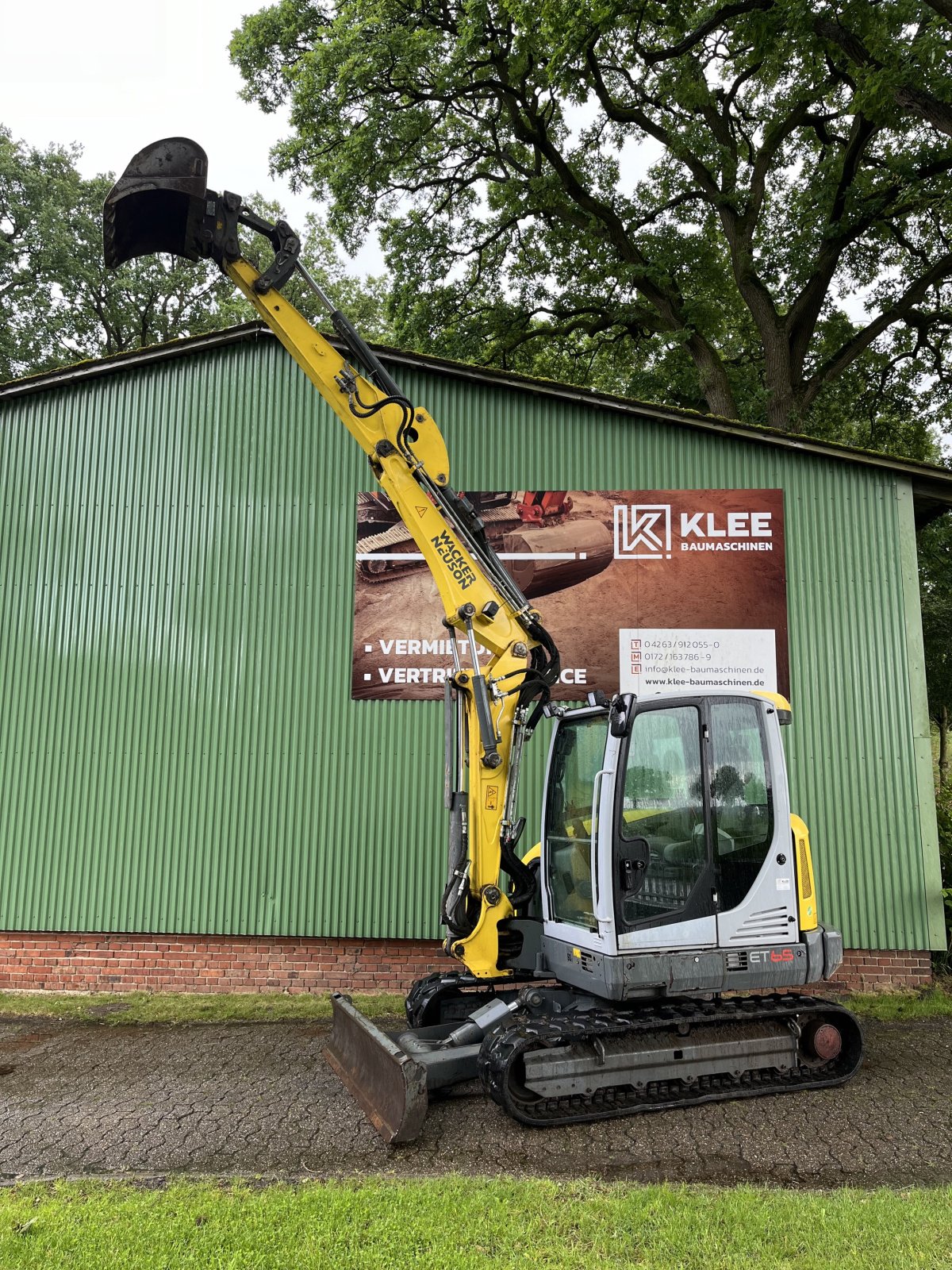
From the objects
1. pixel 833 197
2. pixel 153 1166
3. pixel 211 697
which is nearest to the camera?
pixel 153 1166

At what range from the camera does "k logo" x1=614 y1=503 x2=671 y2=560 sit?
9.12 m

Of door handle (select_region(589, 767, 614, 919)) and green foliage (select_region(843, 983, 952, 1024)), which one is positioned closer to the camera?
door handle (select_region(589, 767, 614, 919))

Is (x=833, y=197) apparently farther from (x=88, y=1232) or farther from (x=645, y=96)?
(x=88, y=1232)

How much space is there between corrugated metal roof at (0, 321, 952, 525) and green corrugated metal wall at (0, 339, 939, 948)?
13 centimetres

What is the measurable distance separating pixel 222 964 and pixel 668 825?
515 centimetres

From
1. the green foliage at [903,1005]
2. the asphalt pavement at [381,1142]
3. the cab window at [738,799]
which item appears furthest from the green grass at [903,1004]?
the cab window at [738,799]

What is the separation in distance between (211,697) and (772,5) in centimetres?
1239

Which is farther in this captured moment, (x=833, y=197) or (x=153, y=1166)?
(x=833, y=197)

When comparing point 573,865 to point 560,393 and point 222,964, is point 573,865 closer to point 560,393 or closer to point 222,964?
point 222,964

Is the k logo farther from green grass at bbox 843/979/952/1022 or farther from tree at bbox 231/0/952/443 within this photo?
tree at bbox 231/0/952/443

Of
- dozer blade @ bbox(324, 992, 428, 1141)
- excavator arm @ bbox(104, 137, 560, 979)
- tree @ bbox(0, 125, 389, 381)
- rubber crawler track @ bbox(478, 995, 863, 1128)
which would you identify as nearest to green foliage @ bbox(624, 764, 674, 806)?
excavator arm @ bbox(104, 137, 560, 979)

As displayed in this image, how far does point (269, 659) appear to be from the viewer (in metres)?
9.17

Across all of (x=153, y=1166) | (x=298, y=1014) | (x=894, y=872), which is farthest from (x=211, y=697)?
(x=894, y=872)

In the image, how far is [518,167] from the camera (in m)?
17.6
